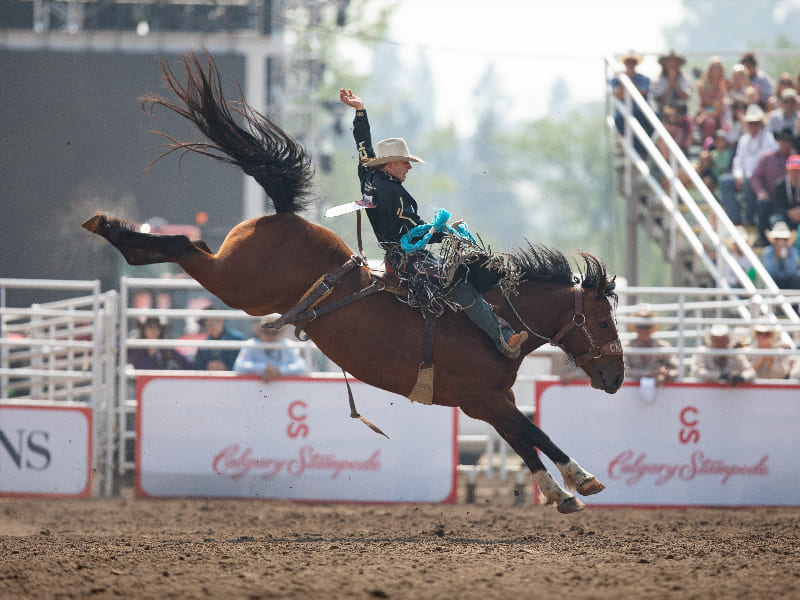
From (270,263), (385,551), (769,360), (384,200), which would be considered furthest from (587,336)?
(769,360)

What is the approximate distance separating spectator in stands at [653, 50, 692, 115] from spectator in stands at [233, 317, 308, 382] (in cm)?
618

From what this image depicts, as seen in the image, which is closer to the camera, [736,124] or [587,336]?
[587,336]

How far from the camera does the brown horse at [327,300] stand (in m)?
6.22

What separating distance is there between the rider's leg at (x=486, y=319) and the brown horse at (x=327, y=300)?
94 mm

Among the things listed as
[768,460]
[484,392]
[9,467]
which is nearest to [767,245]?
[768,460]

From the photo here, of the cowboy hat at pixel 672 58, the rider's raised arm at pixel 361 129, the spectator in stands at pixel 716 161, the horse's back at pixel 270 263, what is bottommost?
the horse's back at pixel 270 263

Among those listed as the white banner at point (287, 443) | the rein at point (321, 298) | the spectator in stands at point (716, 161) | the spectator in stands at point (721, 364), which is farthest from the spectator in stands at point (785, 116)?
the rein at point (321, 298)

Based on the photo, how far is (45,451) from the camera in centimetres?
934

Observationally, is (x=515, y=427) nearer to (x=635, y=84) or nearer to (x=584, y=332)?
(x=584, y=332)

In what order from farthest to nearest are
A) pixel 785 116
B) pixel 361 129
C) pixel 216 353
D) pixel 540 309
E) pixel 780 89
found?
pixel 780 89, pixel 785 116, pixel 216 353, pixel 540 309, pixel 361 129

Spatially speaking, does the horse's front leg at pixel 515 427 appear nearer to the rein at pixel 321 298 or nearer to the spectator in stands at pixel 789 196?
the rein at pixel 321 298

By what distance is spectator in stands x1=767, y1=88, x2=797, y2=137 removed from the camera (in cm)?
1238

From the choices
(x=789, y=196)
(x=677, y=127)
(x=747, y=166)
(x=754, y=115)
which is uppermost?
(x=677, y=127)

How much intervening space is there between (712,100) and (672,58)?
804mm
